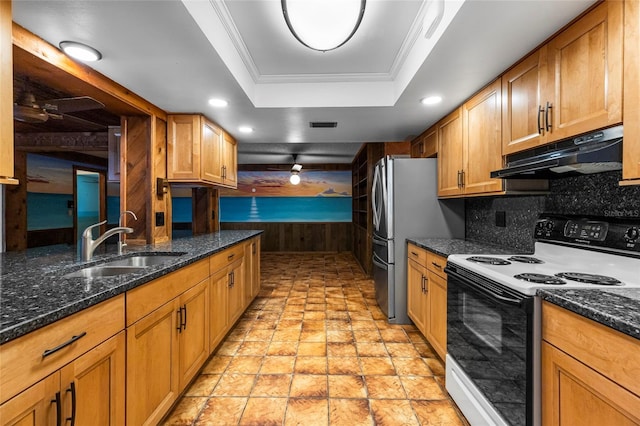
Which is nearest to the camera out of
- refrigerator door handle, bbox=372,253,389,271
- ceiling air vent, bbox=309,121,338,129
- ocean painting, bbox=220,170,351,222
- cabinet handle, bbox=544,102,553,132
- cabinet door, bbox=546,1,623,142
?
cabinet door, bbox=546,1,623,142

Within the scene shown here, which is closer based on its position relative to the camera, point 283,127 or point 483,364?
point 483,364

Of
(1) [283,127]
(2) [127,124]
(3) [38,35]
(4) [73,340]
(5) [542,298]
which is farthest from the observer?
(1) [283,127]

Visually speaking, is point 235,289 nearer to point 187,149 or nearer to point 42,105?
point 187,149

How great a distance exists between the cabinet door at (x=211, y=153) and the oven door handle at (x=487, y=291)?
2.47 m

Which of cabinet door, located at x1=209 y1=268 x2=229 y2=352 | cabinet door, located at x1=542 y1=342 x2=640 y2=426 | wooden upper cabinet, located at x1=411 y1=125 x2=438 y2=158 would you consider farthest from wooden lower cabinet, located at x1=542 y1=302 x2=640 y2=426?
wooden upper cabinet, located at x1=411 y1=125 x2=438 y2=158

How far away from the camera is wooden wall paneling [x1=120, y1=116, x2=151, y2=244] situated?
267cm

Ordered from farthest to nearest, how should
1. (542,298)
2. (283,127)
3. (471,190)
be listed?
(283,127) < (471,190) < (542,298)

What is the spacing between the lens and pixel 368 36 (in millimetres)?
2115

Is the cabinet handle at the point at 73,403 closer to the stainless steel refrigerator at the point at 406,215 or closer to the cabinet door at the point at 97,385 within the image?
the cabinet door at the point at 97,385

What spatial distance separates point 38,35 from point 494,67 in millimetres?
2711

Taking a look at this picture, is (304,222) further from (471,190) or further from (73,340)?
(73,340)

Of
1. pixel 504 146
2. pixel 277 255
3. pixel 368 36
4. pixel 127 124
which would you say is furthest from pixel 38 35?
pixel 277 255

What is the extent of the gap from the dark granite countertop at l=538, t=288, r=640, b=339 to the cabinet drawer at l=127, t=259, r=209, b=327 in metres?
1.72

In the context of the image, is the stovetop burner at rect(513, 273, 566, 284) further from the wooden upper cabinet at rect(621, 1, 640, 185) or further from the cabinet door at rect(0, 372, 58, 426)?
the cabinet door at rect(0, 372, 58, 426)
